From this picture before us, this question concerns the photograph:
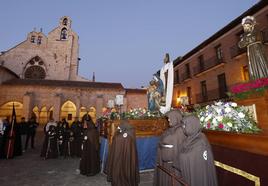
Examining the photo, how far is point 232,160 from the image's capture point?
3107 millimetres

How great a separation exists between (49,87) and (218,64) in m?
22.7

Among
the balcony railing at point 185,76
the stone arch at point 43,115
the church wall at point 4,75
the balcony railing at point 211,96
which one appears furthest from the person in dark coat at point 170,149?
the church wall at point 4,75

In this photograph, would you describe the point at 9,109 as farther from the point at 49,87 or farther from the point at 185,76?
the point at 185,76

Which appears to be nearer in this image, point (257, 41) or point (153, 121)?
point (257, 41)

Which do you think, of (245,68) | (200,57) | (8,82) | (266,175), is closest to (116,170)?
(266,175)

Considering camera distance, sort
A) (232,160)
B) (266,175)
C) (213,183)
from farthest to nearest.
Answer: (232,160), (213,183), (266,175)

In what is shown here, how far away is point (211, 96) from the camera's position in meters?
18.8

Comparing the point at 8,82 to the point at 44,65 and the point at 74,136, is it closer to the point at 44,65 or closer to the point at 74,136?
the point at 44,65

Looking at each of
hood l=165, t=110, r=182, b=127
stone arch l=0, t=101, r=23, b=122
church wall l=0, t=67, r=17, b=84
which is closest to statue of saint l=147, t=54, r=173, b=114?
hood l=165, t=110, r=182, b=127

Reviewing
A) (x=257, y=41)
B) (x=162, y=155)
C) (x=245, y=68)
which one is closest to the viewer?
(x=162, y=155)

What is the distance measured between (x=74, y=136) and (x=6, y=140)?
11.7ft

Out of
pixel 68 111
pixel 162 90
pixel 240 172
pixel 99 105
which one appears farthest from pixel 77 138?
pixel 68 111

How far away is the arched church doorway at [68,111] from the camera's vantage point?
24047 millimetres

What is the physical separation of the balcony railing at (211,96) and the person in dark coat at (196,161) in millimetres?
16292
